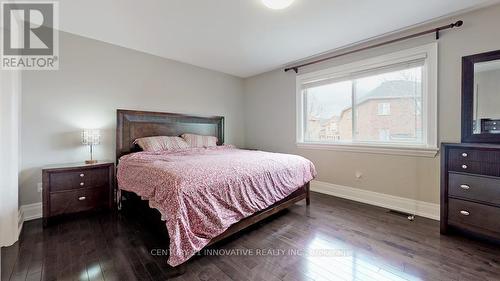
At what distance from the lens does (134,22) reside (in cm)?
256

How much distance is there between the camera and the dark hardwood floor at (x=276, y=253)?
159 cm

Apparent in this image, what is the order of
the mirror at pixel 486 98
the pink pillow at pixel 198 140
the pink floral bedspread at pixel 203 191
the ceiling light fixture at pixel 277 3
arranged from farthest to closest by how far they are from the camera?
the pink pillow at pixel 198 140
the mirror at pixel 486 98
the ceiling light fixture at pixel 277 3
the pink floral bedspread at pixel 203 191

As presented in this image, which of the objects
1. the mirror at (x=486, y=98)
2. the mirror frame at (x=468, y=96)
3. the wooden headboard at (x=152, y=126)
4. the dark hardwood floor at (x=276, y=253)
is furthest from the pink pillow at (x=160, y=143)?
the mirror at (x=486, y=98)

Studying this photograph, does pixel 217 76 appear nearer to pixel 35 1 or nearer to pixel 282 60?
pixel 282 60

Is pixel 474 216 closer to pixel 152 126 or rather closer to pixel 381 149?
pixel 381 149

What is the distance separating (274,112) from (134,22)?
286 cm

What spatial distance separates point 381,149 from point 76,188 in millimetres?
4076

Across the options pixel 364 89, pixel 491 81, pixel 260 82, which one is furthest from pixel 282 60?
pixel 491 81

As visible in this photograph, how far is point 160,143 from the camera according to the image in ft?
10.8

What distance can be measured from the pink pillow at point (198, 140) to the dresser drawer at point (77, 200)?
56.2 inches

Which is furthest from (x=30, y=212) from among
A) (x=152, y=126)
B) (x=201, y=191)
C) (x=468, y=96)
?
(x=468, y=96)

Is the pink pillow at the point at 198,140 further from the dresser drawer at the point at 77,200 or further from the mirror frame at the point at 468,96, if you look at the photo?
the mirror frame at the point at 468,96

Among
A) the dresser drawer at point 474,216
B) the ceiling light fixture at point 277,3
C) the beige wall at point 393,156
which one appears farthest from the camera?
the beige wall at point 393,156

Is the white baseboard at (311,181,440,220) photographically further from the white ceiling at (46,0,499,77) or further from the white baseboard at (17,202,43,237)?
the white baseboard at (17,202,43,237)
